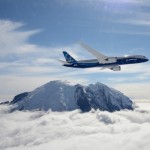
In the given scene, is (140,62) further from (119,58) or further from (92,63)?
(92,63)

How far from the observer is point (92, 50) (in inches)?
7840

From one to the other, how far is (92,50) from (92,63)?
8.35 m

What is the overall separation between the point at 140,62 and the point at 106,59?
Result: 22.5 meters

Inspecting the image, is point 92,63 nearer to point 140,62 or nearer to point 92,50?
point 92,50

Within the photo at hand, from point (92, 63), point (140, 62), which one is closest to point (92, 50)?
point (92, 63)

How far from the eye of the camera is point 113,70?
630ft

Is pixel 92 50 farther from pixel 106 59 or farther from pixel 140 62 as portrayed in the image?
pixel 140 62

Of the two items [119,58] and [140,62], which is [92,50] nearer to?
[119,58]

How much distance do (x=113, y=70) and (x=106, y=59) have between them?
8.09 m

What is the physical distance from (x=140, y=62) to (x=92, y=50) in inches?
1235

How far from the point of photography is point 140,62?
197375 millimetres

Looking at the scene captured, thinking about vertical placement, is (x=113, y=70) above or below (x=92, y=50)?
below

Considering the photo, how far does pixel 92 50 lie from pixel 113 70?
63.4 ft

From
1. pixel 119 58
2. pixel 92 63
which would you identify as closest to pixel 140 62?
pixel 119 58
